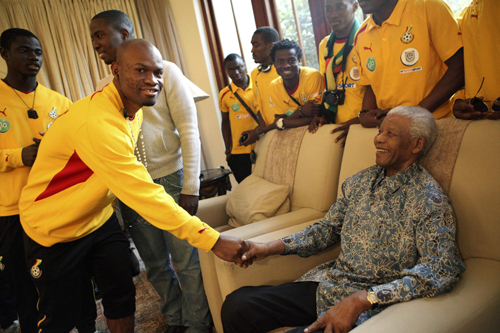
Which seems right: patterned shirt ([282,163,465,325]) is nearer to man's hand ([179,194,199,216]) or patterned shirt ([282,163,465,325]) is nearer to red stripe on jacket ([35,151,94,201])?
man's hand ([179,194,199,216])

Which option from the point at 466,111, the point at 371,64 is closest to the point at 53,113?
the point at 371,64

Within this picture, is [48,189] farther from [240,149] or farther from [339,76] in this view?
[240,149]

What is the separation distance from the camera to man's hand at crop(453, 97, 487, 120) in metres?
1.25

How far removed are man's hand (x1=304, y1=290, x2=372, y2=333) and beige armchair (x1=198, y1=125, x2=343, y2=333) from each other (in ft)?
1.76

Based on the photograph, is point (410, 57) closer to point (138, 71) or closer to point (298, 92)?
point (298, 92)

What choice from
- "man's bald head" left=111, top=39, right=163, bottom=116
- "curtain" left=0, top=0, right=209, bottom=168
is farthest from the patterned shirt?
"curtain" left=0, top=0, right=209, bottom=168

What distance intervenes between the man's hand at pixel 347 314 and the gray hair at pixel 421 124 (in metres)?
0.59

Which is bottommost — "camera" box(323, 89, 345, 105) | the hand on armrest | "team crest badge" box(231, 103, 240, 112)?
the hand on armrest

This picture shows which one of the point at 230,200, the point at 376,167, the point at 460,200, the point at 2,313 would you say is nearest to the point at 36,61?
the point at 230,200

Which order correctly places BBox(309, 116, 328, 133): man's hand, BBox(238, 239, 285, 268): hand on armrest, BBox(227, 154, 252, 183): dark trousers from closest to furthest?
BBox(238, 239, 285, 268): hand on armrest < BBox(309, 116, 328, 133): man's hand < BBox(227, 154, 252, 183): dark trousers

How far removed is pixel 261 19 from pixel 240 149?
1248mm

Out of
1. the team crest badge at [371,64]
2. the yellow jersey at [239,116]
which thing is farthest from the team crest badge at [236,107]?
the team crest badge at [371,64]

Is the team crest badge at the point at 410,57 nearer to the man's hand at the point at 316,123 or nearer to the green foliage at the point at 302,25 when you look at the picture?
the man's hand at the point at 316,123

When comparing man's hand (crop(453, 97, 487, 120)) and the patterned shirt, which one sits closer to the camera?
the patterned shirt
